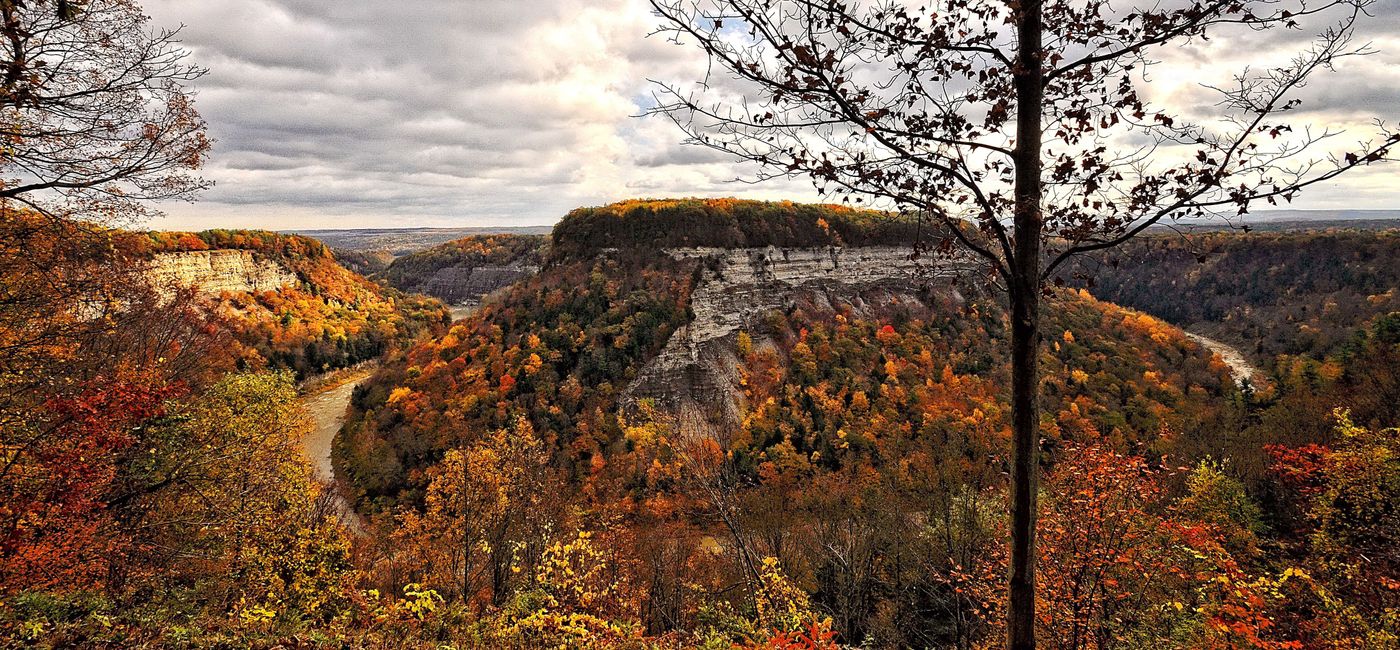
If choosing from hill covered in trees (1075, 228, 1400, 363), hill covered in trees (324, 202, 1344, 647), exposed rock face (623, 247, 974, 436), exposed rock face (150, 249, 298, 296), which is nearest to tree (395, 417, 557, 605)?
hill covered in trees (324, 202, 1344, 647)

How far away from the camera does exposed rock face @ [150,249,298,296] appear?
55219mm

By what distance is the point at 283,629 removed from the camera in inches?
344

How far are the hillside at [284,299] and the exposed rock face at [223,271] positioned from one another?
96 millimetres

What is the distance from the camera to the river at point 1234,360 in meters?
60.3

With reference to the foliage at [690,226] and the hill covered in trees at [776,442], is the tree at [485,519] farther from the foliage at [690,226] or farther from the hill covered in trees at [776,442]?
the foliage at [690,226]

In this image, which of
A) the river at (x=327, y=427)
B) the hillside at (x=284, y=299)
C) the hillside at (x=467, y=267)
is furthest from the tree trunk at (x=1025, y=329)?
the hillside at (x=467, y=267)

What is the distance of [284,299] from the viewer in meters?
67.1

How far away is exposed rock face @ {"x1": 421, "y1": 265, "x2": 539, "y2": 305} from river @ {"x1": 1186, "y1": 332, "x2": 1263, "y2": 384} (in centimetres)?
10215

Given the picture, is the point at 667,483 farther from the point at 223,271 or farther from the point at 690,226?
the point at 223,271

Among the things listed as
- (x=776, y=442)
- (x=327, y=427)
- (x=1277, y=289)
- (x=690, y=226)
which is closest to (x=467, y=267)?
(x=327, y=427)

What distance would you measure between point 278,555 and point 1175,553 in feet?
83.4

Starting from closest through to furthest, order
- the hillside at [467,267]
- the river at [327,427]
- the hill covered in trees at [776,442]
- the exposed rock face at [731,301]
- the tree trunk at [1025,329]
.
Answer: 1. the tree trunk at [1025,329]
2. the hill covered in trees at [776,442]
3. the river at [327,427]
4. the exposed rock face at [731,301]
5. the hillside at [467,267]

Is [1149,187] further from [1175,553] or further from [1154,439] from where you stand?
[1154,439]

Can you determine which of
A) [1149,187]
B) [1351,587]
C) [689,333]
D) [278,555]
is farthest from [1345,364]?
[278,555]
